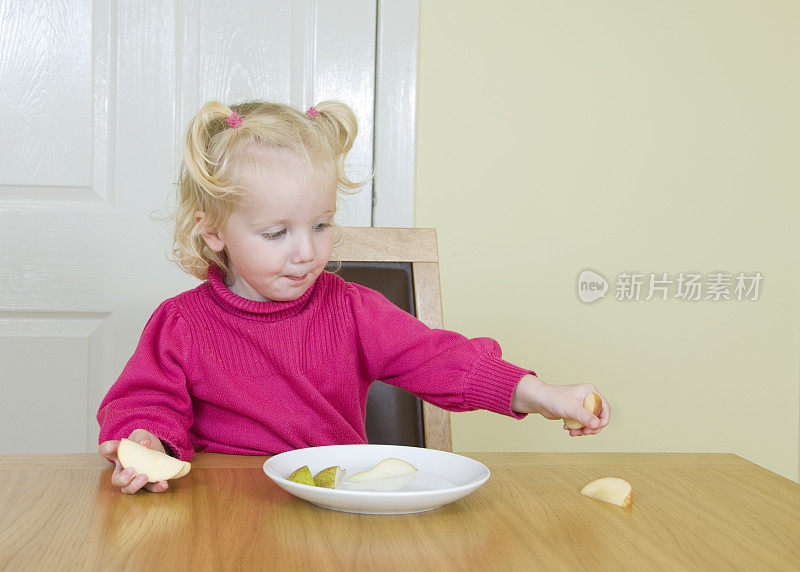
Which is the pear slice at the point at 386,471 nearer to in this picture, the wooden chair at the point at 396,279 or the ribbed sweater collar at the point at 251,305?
the ribbed sweater collar at the point at 251,305

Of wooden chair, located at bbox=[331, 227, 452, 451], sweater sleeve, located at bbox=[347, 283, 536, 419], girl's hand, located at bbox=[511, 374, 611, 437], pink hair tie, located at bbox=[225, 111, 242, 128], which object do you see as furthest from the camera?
wooden chair, located at bbox=[331, 227, 452, 451]

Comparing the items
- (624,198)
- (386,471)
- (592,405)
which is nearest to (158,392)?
(386,471)

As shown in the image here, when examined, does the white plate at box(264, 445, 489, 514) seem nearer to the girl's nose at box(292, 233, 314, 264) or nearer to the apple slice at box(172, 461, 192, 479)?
the apple slice at box(172, 461, 192, 479)

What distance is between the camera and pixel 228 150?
1064mm

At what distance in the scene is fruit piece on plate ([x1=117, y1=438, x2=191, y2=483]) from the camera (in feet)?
2.36

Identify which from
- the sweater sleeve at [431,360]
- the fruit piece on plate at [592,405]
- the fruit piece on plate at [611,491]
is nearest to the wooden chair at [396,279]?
the sweater sleeve at [431,360]

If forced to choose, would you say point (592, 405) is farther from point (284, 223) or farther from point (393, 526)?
point (284, 223)

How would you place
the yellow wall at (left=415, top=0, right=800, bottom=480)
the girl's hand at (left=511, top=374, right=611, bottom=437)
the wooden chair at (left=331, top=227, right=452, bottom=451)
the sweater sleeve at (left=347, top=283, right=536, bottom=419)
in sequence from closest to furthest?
the girl's hand at (left=511, top=374, right=611, bottom=437), the sweater sleeve at (left=347, top=283, right=536, bottom=419), the wooden chair at (left=331, top=227, right=452, bottom=451), the yellow wall at (left=415, top=0, right=800, bottom=480)

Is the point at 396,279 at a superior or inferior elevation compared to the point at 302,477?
superior

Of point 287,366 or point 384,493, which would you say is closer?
point 384,493

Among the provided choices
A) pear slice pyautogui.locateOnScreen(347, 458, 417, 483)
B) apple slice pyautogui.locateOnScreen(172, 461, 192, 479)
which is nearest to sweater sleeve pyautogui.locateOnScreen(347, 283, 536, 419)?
pear slice pyautogui.locateOnScreen(347, 458, 417, 483)

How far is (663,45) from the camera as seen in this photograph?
79.4 inches

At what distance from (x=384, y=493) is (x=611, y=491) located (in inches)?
8.8

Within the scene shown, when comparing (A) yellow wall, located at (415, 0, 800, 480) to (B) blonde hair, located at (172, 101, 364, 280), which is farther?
(A) yellow wall, located at (415, 0, 800, 480)
